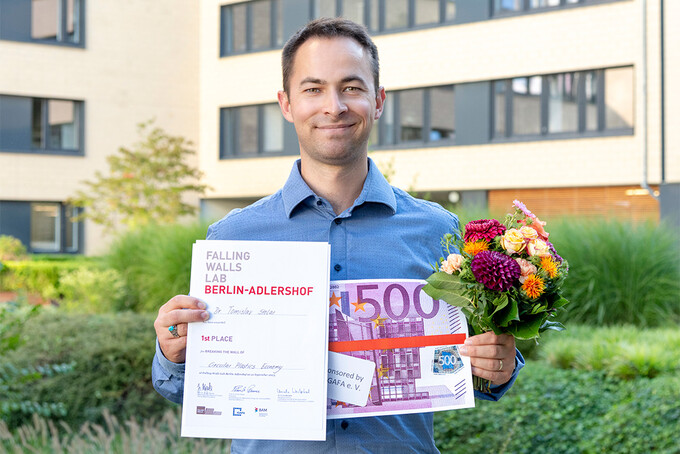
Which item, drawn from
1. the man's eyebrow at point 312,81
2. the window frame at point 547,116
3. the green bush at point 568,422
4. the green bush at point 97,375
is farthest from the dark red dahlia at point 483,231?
the window frame at point 547,116

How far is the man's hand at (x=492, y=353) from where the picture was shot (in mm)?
2357

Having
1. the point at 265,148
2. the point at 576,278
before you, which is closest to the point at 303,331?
the point at 576,278

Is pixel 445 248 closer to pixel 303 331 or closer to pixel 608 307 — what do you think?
pixel 303 331

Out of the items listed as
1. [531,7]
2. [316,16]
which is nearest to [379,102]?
[531,7]

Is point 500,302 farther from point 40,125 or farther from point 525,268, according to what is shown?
point 40,125

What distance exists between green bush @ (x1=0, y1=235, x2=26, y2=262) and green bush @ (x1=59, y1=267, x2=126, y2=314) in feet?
34.2

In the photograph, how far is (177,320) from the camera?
2424 mm

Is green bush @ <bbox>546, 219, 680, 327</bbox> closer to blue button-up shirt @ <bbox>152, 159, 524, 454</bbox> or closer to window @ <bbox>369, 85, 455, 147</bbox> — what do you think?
blue button-up shirt @ <bbox>152, 159, 524, 454</bbox>

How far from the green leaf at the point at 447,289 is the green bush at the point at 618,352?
5.37 meters

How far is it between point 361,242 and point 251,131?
88.6 ft

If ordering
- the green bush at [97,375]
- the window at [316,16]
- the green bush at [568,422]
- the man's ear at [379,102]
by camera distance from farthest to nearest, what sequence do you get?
the window at [316,16]
the green bush at [97,375]
the green bush at [568,422]
the man's ear at [379,102]

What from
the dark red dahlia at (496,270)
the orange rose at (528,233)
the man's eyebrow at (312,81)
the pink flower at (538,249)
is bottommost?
the dark red dahlia at (496,270)

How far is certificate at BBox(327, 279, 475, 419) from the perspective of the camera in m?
2.48

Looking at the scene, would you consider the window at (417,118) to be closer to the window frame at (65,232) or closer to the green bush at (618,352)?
the window frame at (65,232)
